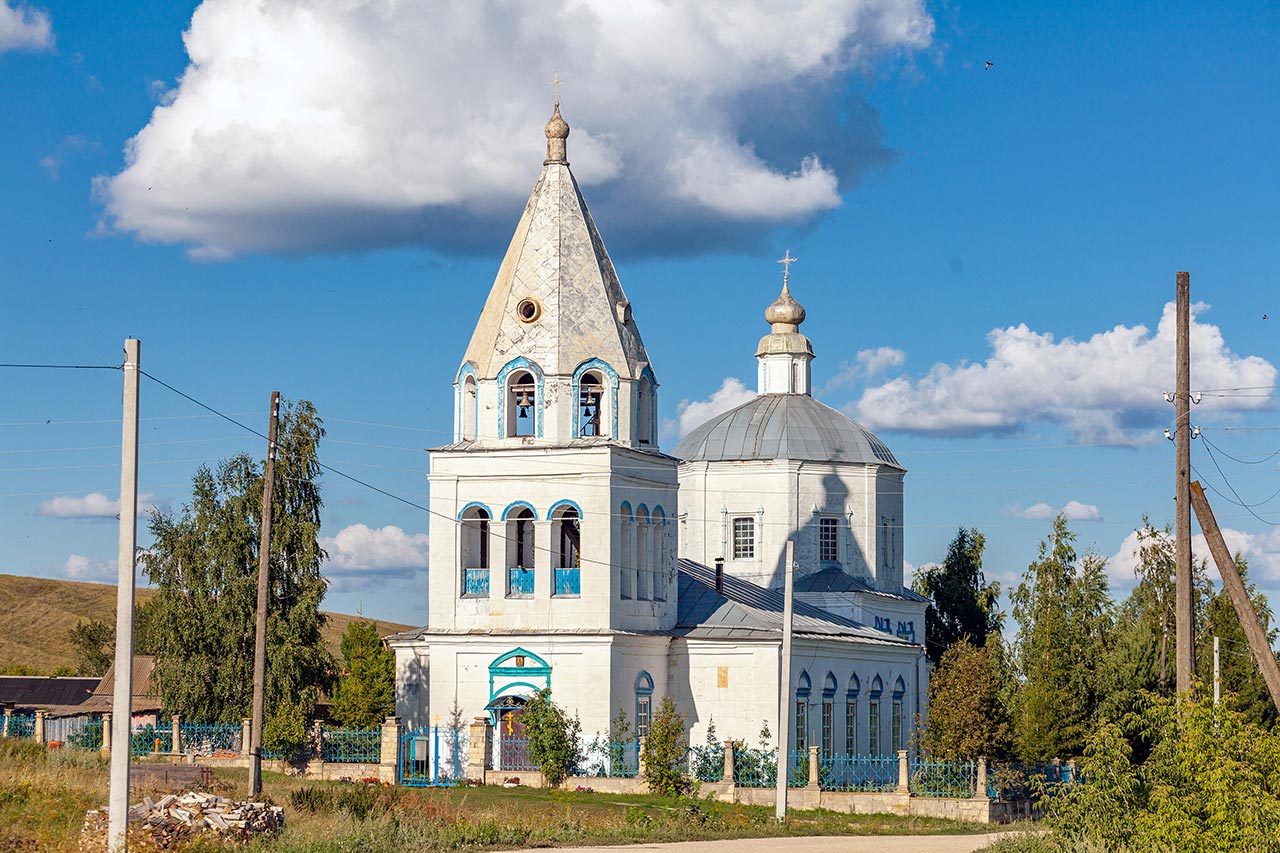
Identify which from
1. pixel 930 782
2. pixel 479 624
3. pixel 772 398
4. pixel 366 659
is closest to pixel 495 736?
pixel 479 624

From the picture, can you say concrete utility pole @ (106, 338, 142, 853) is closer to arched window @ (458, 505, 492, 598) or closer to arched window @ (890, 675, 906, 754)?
arched window @ (458, 505, 492, 598)

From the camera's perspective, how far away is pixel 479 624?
39562mm

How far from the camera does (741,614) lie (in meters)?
42.2

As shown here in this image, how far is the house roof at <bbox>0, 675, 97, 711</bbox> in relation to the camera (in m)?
64.8

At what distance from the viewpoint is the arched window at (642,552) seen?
41.0 meters

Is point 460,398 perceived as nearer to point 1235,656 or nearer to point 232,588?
point 232,588

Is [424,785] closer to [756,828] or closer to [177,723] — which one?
[177,723]

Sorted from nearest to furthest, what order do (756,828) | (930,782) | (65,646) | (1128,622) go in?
(756,828) < (930,782) < (1128,622) < (65,646)

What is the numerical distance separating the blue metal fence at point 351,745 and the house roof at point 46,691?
2756 centimetres

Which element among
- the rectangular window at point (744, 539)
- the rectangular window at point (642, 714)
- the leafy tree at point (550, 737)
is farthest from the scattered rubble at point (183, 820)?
the rectangular window at point (744, 539)

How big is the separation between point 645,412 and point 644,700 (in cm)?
645

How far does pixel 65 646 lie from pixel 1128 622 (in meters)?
65.7

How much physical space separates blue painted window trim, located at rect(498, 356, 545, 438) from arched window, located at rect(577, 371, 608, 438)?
2.73 feet

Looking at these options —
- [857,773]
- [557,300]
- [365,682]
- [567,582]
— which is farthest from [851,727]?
[365,682]
